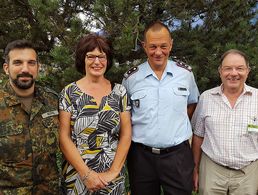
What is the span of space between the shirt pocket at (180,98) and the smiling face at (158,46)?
218mm

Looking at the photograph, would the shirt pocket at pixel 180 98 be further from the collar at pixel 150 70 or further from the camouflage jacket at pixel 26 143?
the camouflage jacket at pixel 26 143

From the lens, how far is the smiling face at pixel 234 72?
Result: 2.98m

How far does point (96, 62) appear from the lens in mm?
2758

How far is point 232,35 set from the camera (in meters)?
4.27

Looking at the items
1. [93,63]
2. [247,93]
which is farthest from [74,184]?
[247,93]

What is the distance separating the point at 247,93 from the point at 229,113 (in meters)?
0.21

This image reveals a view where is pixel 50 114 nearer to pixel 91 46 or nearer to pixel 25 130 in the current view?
pixel 25 130

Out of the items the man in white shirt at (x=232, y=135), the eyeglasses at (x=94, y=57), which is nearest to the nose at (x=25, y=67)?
the eyeglasses at (x=94, y=57)

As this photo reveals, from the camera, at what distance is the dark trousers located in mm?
2967

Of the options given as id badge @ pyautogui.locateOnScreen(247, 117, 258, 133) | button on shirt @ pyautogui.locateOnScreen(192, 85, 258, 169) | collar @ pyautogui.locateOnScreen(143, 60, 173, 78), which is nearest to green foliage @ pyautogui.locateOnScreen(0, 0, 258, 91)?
collar @ pyautogui.locateOnScreen(143, 60, 173, 78)

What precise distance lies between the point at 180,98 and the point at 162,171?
21.5 inches

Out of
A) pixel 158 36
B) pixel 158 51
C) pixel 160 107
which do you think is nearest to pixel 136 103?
pixel 160 107

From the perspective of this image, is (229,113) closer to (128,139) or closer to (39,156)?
(128,139)

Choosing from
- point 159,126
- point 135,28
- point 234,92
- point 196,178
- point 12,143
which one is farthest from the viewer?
point 135,28
